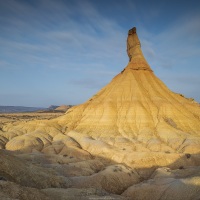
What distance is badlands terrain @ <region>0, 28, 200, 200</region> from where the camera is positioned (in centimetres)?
4062

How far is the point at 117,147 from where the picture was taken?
77.1 metres

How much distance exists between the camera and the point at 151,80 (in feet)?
351

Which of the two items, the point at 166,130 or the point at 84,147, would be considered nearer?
the point at 84,147

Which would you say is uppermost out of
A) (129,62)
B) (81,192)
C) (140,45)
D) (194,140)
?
(140,45)

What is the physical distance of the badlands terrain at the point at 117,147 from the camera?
1599 inches

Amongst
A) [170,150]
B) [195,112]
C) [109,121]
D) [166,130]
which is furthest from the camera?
[195,112]

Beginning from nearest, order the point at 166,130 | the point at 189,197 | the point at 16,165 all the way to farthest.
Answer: the point at 189,197 < the point at 16,165 < the point at 166,130

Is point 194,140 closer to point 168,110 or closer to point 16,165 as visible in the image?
point 168,110

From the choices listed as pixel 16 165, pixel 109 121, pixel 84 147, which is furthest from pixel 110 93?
pixel 16 165

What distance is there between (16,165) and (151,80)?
73.9 metres

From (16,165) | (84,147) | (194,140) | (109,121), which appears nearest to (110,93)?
(109,121)

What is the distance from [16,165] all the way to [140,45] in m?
A: 82.3

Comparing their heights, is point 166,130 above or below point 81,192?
above

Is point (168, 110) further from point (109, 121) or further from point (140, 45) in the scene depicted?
point (140, 45)
